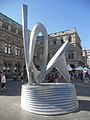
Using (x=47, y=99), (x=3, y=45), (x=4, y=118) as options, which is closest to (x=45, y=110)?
(x=47, y=99)

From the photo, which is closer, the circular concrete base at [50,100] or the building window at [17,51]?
the circular concrete base at [50,100]

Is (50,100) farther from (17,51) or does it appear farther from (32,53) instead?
(17,51)

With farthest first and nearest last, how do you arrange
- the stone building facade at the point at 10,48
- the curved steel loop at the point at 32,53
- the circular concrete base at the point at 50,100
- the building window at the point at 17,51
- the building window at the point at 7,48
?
the building window at the point at 17,51
the building window at the point at 7,48
the stone building facade at the point at 10,48
the curved steel loop at the point at 32,53
the circular concrete base at the point at 50,100

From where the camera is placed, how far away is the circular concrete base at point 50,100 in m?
7.08

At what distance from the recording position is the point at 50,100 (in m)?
7.13

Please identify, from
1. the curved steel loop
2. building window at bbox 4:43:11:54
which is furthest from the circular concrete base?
building window at bbox 4:43:11:54

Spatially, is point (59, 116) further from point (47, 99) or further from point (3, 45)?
A: point (3, 45)

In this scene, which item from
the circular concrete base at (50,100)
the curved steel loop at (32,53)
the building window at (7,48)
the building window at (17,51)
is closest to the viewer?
the circular concrete base at (50,100)

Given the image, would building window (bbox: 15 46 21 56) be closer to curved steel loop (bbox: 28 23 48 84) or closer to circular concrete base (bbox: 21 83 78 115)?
A: curved steel loop (bbox: 28 23 48 84)

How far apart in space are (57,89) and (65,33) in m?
50.0

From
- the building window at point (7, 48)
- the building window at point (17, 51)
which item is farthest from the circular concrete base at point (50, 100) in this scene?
the building window at point (17, 51)

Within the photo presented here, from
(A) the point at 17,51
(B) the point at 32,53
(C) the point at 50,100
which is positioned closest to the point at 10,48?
(A) the point at 17,51

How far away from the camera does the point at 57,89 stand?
738 cm

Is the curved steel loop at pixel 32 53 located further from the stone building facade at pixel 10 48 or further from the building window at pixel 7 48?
the building window at pixel 7 48
